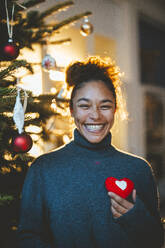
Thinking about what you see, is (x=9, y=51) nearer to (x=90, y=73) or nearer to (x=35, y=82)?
(x=90, y=73)

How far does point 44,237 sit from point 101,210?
277 mm

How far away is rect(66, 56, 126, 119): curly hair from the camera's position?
1349 mm

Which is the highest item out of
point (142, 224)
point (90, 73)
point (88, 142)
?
point (90, 73)

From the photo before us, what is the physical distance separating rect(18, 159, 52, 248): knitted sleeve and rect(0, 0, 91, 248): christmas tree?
3.1 inches

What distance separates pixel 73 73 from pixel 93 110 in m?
0.25

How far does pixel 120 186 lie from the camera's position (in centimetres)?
117

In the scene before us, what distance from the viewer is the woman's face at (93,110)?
129 centimetres

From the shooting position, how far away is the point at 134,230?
115 cm

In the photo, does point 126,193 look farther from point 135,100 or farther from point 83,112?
point 135,100

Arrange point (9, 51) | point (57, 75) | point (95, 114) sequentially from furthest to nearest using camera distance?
point (57, 75)
point (95, 114)
point (9, 51)

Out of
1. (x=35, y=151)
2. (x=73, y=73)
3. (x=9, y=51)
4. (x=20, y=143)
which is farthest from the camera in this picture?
(x=35, y=151)

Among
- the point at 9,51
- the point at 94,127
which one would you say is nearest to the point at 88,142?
the point at 94,127

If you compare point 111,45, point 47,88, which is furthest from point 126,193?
point 111,45

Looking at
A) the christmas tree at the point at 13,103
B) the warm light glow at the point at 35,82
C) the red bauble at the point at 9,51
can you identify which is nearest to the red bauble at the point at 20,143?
the christmas tree at the point at 13,103
